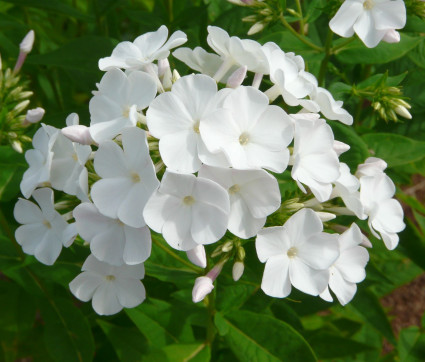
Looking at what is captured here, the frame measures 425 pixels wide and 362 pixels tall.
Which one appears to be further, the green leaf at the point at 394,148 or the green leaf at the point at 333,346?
the green leaf at the point at 333,346

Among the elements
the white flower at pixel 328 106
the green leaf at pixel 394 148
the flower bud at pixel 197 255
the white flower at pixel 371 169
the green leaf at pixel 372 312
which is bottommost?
the green leaf at pixel 372 312

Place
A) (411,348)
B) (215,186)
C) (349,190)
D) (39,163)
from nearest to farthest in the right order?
(215,186), (349,190), (39,163), (411,348)

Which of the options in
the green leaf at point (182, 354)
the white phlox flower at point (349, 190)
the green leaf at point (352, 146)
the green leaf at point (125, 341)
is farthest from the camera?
the green leaf at point (125, 341)

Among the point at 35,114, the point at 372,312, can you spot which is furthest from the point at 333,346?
the point at 35,114

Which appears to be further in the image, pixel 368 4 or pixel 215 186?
pixel 368 4

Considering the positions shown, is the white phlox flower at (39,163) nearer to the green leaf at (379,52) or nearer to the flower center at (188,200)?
the flower center at (188,200)

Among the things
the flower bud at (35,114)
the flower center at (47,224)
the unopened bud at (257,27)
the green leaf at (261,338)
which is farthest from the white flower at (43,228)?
the unopened bud at (257,27)

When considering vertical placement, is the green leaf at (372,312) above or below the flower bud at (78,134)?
below

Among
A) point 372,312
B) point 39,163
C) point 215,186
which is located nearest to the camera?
point 215,186

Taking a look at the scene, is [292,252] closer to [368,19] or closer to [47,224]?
[47,224]
